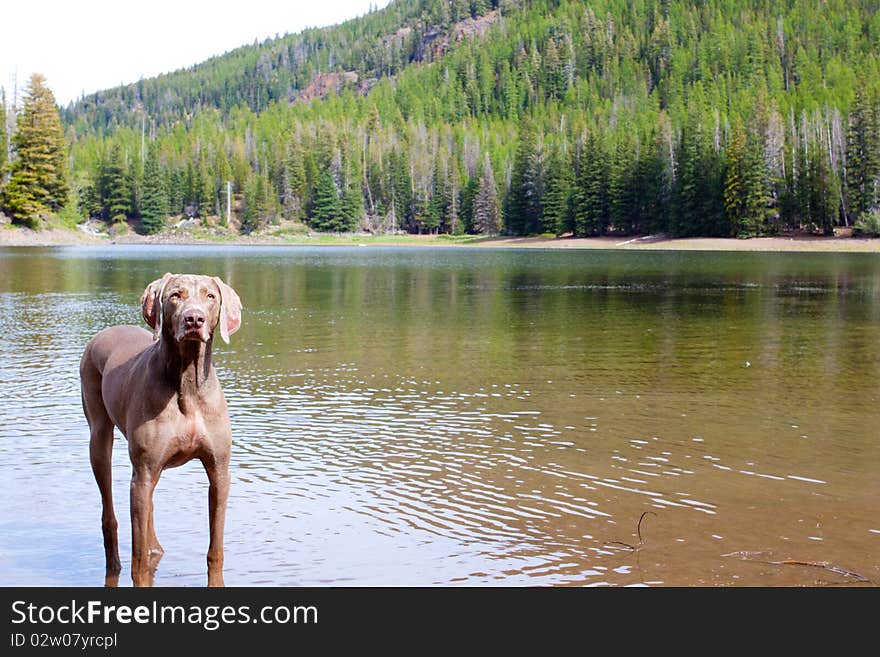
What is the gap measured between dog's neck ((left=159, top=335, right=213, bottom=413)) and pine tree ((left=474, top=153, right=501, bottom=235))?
141221 millimetres

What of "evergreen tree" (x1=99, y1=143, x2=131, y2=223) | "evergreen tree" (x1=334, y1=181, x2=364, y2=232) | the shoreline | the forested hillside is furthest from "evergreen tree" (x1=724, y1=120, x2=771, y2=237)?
"evergreen tree" (x1=99, y1=143, x2=131, y2=223)

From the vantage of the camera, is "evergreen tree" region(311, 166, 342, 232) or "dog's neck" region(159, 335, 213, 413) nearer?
"dog's neck" region(159, 335, 213, 413)

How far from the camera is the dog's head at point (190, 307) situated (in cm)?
670

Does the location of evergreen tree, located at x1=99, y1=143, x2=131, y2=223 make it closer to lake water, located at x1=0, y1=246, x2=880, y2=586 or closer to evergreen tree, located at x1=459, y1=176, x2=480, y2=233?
evergreen tree, located at x1=459, y1=176, x2=480, y2=233

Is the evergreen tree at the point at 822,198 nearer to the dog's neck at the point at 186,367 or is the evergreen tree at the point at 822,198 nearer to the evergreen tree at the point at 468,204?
the evergreen tree at the point at 468,204

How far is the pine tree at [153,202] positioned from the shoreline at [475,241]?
338cm

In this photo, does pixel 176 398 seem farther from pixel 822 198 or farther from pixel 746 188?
pixel 746 188

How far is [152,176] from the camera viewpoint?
15388 cm

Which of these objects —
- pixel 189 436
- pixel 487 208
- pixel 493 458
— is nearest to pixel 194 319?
pixel 189 436

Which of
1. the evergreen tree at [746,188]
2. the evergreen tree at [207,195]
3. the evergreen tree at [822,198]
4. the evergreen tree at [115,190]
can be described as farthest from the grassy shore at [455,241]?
the evergreen tree at [207,195]

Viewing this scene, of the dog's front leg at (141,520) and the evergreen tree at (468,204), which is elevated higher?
the evergreen tree at (468,204)

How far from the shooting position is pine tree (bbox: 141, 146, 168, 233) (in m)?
152

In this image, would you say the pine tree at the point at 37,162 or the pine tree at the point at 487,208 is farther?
the pine tree at the point at 487,208

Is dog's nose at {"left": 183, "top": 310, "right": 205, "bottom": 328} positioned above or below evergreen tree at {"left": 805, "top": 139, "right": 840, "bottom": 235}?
below
